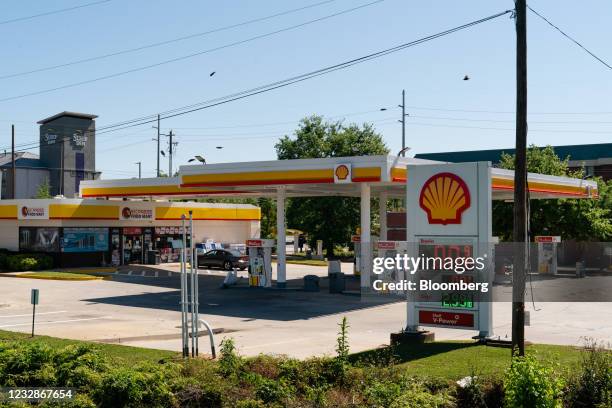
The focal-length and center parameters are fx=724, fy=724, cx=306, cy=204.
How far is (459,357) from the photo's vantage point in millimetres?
15234

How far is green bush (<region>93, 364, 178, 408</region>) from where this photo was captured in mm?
11281

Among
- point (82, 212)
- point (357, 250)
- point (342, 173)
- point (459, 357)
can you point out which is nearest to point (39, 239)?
point (82, 212)

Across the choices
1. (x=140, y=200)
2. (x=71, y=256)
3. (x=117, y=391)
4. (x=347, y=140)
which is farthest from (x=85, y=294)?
(x=347, y=140)

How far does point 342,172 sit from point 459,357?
15198 mm

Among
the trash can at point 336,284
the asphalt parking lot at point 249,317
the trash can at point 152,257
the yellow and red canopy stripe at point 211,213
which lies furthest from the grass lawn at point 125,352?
the trash can at point 152,257

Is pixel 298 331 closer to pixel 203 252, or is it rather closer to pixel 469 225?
pixel 469 225

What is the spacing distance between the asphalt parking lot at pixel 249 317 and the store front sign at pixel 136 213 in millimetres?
10939

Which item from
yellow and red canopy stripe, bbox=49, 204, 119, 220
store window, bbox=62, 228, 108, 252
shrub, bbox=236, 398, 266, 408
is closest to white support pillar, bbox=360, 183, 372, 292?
shrub, bbox=236, 398, 266, 408

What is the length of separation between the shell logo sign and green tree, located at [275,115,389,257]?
28237mm

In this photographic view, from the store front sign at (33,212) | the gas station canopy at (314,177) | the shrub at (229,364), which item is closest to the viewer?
the shrub at (229,364)

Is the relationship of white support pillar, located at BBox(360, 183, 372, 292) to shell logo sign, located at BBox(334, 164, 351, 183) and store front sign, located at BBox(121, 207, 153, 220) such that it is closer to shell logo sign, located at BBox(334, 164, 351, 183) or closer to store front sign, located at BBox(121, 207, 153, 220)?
shell logo sign, located at BBox(334, 164, 351, 183)

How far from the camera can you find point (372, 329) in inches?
830

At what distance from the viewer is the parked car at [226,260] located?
45969 millimetres

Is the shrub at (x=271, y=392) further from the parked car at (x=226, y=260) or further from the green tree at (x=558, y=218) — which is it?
the green tree at (x=558, y=218)
